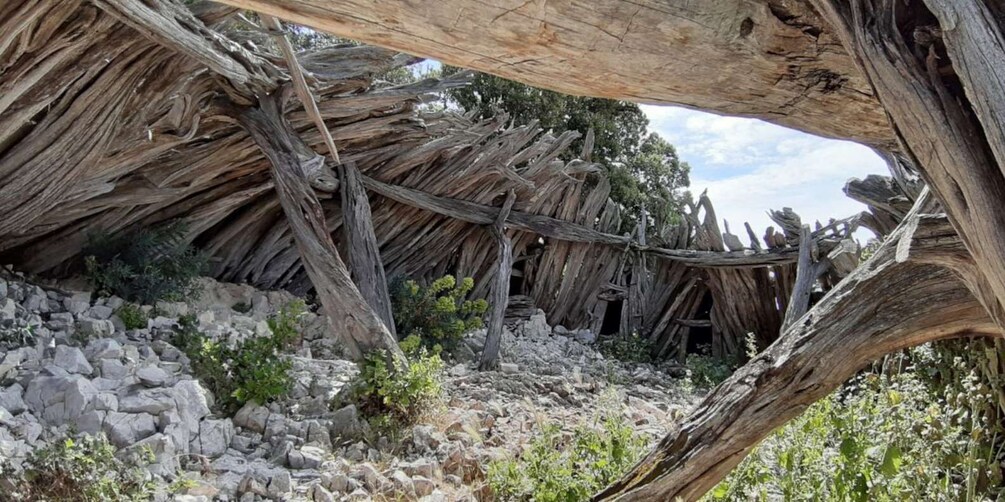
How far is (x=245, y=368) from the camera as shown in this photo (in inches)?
183

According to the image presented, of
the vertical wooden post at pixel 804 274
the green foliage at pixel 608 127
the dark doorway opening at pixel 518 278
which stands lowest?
the dark doorway opening at pixel 518 278

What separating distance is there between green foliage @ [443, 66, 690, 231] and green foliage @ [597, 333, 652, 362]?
175 cm

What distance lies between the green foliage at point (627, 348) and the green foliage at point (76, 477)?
6.75 meters

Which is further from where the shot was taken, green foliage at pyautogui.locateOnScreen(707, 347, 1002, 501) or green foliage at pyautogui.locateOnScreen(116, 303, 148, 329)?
green foliage at pyautogui.locateOnScreen(116, 303, 148, 329)

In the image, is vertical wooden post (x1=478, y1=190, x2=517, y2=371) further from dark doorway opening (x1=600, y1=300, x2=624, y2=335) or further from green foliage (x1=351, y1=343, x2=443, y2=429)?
dark doorway opening (x1=600, y1=300, x2=624, y2=335)

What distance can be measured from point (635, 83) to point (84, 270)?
19.1 ft

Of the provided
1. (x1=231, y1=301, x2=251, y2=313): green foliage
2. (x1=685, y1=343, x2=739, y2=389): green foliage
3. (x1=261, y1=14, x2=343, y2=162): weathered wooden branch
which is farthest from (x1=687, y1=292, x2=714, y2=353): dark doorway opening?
(x1=261, y1=14, x2=343, y2=162): weathered wooden branch

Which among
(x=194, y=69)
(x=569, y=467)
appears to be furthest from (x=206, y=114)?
(x=569, y=467)

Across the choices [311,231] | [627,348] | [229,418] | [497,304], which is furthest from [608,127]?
[229,418]

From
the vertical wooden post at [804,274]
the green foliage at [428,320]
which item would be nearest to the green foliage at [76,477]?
the green foliage at [428,320]

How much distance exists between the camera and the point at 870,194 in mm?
4152

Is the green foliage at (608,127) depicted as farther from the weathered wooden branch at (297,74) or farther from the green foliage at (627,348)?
the weathered wooden branch at (297,74)

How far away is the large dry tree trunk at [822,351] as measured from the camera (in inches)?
86.0

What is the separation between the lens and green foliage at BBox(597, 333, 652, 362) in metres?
9.38
